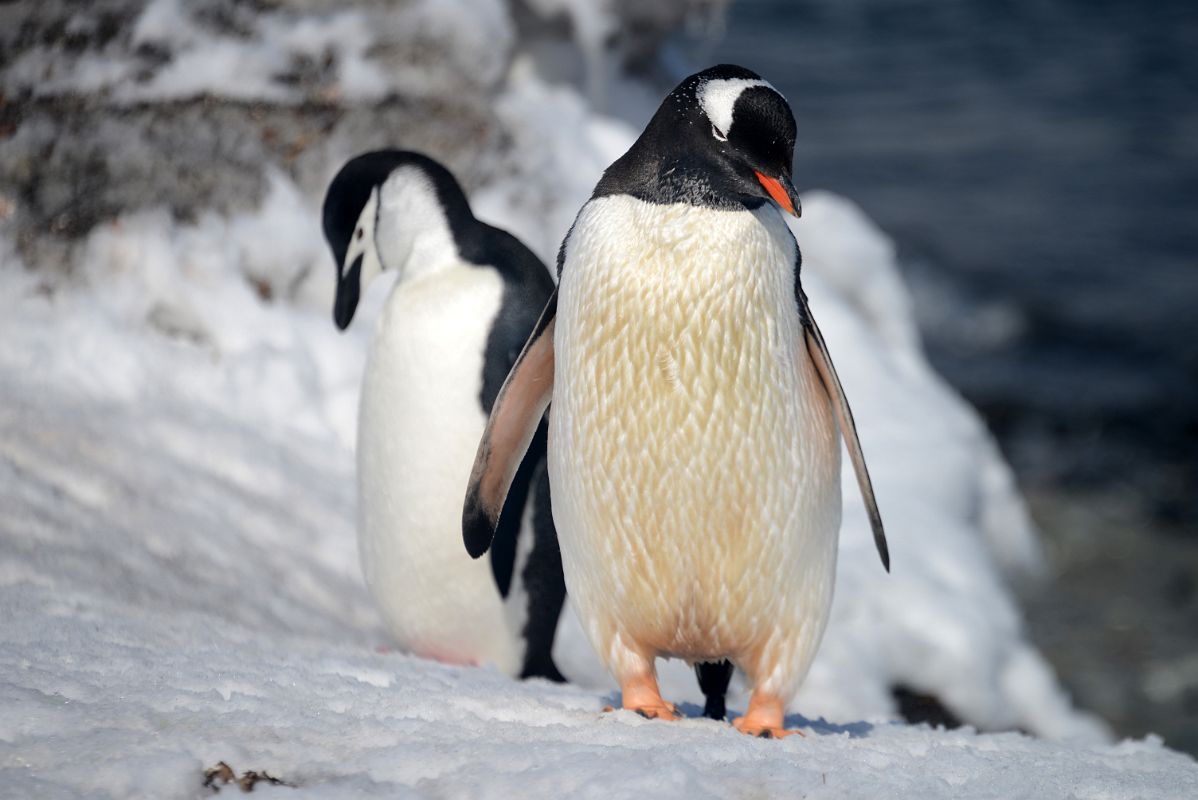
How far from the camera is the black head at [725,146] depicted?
203 cm

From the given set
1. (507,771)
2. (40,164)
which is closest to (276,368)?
(40,164)

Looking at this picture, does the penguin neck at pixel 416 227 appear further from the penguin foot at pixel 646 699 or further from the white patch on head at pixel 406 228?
the penguin foot at pixel 646 699

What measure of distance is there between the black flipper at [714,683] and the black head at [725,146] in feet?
2.76

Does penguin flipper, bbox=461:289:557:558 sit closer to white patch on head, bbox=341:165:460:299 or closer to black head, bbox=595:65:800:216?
black head, bbox=595:65:800:216

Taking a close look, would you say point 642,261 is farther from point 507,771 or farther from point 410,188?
point 410,188

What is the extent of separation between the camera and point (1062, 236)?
10.5 m

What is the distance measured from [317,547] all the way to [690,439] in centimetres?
156

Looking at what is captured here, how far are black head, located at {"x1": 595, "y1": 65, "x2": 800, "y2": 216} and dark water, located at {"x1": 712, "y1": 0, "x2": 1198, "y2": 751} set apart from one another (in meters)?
3.71

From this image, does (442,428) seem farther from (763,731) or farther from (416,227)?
(763,731)

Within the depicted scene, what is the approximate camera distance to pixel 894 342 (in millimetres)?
5055

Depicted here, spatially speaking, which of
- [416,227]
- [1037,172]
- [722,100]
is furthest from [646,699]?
[1037,172]

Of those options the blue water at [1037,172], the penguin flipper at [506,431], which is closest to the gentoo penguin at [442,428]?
the penguin flipper at [506,431]

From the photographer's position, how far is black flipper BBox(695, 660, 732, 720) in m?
2.39

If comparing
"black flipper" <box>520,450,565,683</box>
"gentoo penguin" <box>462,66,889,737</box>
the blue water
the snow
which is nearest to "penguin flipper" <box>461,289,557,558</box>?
"gentoo penguin" <box>462,66,889,737</box>
